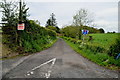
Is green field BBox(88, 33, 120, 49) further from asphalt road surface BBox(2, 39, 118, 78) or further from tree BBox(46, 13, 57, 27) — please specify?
tree BBox(46, 13, 57, 27)

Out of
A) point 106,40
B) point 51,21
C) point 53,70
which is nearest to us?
point 53,70

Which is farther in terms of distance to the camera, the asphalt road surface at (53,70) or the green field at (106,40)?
the green field at (106,40)

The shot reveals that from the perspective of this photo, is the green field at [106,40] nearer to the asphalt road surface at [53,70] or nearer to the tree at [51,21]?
the asphalt road surface at [53,70]

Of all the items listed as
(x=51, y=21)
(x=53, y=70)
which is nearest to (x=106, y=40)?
(x=53, y=70)

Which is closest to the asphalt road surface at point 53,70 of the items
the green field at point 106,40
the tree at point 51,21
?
the green field at point 106,40

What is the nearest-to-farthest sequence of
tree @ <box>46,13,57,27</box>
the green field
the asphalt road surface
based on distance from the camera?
the asphalt road surface → the green field → tree @ <box>46,13,57,27</box>

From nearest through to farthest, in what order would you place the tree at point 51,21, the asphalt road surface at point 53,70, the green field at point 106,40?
the asphalt road surface at point 53,70 → the green field at point 106,40 → the tree at point 51,21

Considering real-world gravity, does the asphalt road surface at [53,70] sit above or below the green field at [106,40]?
below

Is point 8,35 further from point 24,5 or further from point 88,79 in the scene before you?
point 88,79

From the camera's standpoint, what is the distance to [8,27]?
370 inches

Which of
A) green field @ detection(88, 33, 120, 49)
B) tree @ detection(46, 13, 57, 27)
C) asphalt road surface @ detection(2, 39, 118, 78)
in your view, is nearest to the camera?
asphalt road surface @ detection(2, 39, 118, 78)

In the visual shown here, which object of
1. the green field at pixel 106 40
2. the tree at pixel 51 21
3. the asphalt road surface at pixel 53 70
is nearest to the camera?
the asphalt road surface at pixel 53 70

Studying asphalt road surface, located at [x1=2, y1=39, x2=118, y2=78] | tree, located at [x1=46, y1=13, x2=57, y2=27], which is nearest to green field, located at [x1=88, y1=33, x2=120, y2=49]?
asphalt road surface, located at [x1=2, y1=39, x2=118, y2=78]

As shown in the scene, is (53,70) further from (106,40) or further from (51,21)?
(51,21)
